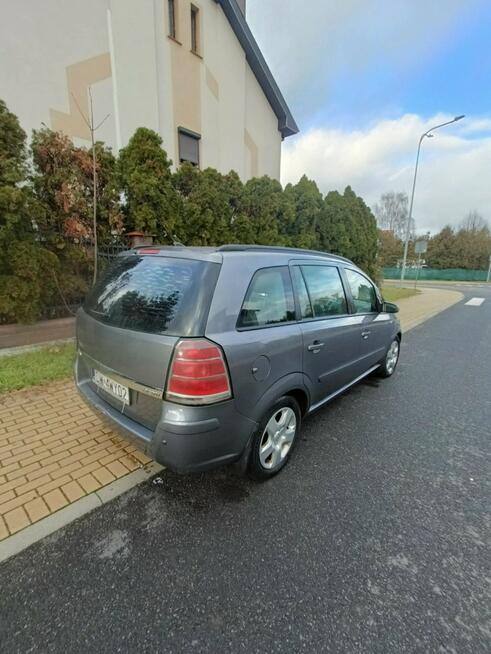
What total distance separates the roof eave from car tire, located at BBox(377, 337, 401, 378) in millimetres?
14294

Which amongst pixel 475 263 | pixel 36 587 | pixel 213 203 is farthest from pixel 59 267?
pixel 475 263

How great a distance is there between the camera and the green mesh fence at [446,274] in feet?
145

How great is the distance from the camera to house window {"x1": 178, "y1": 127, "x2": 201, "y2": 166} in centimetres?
1097

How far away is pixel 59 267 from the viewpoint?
5418 mm

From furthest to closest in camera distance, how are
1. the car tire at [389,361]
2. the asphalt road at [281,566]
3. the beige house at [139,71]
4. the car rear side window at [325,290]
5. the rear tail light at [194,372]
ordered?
the beige house at [139,71], the car tire at [389,361], the car rear side window at [325,290], the rear tail light at [194,372], the asphalt road at [281,566]

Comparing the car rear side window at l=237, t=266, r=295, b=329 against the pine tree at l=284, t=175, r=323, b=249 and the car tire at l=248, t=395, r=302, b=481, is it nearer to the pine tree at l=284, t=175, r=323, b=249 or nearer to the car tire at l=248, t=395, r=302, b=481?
the car tire at l=248, t=395, r=302, b=481

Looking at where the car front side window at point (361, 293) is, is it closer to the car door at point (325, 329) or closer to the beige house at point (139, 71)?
the car door at point (325, 329)

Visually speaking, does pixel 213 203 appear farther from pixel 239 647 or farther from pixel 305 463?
pixel 239 647

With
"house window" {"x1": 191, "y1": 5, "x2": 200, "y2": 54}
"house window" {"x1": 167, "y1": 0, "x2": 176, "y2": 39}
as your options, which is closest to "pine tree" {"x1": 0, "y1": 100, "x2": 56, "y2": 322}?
"house window" {"x1": 167, "y1": 0, "x2": 176, "y2": 39}

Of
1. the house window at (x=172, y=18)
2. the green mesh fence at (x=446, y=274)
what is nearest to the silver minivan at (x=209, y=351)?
the house window at (x=172, y=18)

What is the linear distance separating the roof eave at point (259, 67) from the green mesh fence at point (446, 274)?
35259mm

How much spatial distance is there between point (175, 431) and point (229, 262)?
111 centimetres

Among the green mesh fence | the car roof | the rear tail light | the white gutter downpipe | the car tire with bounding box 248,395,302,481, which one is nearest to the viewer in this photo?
the rear tail light

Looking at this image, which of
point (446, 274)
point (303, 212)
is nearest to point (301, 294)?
point (303, 212)
